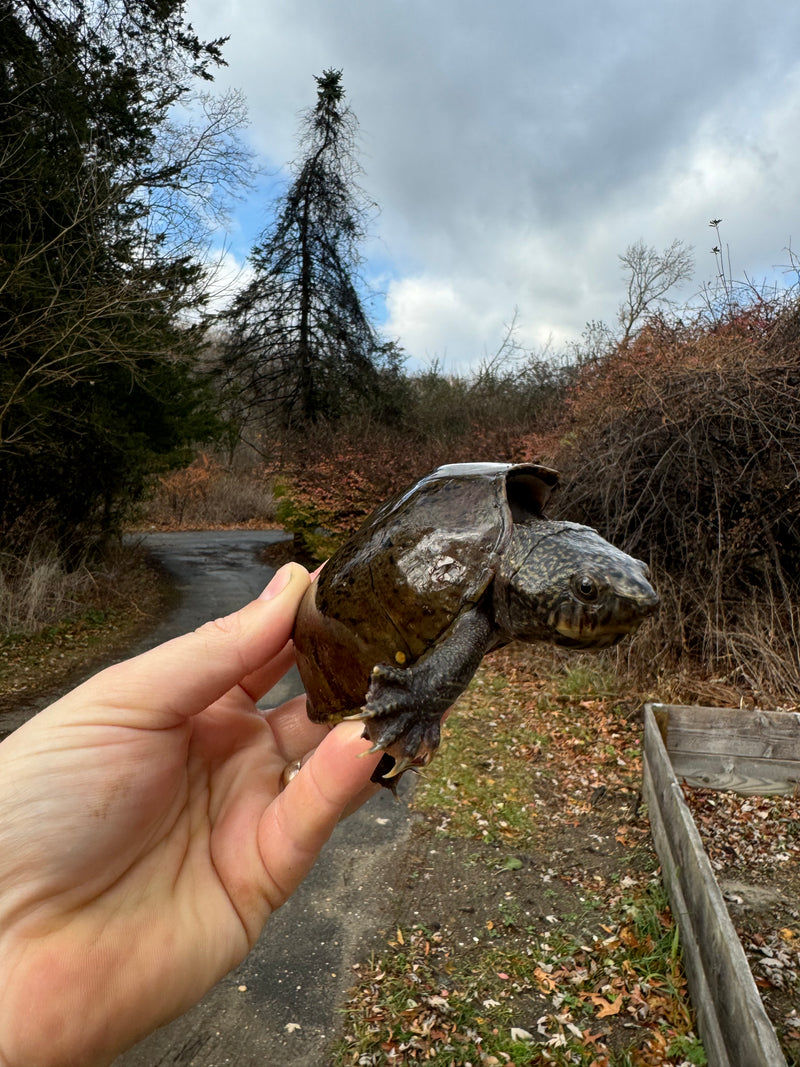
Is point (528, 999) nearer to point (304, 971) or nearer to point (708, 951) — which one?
point (708, 951)

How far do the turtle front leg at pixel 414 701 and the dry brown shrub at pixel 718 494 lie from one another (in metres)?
5.56

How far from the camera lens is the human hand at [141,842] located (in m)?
1.80

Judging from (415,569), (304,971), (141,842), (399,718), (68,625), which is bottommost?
(304,971)

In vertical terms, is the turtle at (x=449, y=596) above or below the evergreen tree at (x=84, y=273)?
below

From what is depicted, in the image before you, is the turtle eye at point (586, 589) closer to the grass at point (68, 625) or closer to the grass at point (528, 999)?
the grass at point (528, 999)

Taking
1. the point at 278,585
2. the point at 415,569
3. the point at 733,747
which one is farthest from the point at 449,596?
the point at 733,747

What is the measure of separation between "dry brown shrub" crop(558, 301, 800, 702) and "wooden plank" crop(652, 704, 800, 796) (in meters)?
1.08

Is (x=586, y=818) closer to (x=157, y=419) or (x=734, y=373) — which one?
(x=734, y=373)

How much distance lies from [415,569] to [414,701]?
0.38m

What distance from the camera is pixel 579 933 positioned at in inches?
169

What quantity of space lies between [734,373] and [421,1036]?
247 inches

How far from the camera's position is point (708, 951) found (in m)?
3.19

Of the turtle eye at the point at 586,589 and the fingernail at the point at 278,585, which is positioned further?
the fingernail at the point at 278,585

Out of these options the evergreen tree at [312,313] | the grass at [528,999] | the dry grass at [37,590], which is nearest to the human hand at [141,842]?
the grass at [528,999]
